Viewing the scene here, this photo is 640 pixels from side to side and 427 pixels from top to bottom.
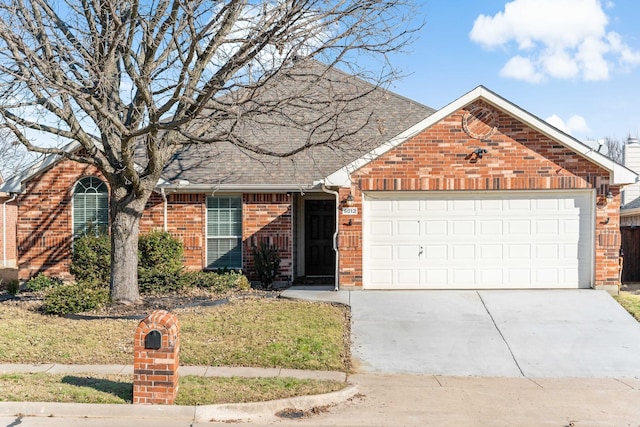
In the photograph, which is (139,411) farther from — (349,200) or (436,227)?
(436,227)

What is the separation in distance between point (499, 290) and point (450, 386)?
5.87 m

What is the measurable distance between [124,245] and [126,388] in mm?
5221

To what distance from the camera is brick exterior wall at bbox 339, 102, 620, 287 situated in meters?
13.6

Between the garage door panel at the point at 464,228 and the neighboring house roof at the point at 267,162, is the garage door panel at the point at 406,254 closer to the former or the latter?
the garage door panel at the point at 464,228

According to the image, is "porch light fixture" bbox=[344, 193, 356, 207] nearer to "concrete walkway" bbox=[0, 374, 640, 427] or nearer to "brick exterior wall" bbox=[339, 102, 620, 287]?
"brick exterior wall" bbox=[339, 102, 620, 287]

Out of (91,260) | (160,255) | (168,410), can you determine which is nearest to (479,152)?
(160,255)

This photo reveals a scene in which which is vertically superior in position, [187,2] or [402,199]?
[187,2]

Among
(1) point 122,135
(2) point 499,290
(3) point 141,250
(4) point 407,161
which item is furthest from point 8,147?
(2) point 499,290

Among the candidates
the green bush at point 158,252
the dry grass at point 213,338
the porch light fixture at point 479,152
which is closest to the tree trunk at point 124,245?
the dry grass at point 213,338

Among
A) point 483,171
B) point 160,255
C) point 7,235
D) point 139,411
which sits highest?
point 483,171

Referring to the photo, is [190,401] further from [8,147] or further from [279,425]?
[8,147]

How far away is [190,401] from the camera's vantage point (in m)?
7.08

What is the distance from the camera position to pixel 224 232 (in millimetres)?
15898

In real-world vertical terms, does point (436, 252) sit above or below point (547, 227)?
below
